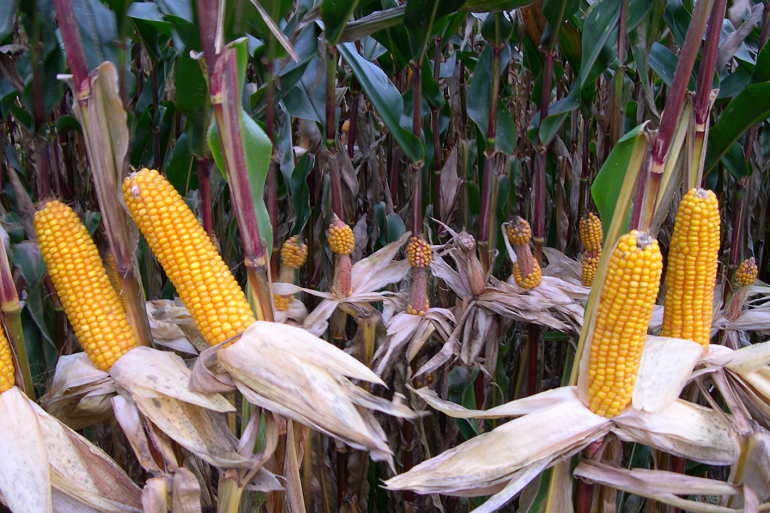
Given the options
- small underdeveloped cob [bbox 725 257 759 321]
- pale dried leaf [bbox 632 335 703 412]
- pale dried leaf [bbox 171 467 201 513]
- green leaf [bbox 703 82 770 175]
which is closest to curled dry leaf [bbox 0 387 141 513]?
pale dried leaf [bbox 171 467 201 513]

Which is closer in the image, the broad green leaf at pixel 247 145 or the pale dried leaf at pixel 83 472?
the broad green leaf at pixel 247 145

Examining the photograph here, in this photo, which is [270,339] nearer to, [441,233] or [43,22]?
[43,22]

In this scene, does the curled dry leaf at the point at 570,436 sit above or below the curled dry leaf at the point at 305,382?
below

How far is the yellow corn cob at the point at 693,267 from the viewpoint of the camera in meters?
1.41

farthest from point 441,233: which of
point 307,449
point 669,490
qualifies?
point 669,490

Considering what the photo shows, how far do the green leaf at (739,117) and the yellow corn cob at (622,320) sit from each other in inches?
37.6

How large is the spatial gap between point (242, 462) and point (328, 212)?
1.31m

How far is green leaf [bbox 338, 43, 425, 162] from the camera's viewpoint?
2.10 m

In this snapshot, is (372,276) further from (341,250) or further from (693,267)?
(693,267)

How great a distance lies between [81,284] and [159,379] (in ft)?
1.14

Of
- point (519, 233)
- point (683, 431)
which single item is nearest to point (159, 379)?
point (683, 431)

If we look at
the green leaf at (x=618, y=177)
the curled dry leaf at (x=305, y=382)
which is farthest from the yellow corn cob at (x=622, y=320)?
the curled dry leaf at (x=305, y=382)

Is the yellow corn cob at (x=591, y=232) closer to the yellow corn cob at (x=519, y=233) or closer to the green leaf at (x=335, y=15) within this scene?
the yellow corn cob at (x=519, y=233)

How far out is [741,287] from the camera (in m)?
2.44
